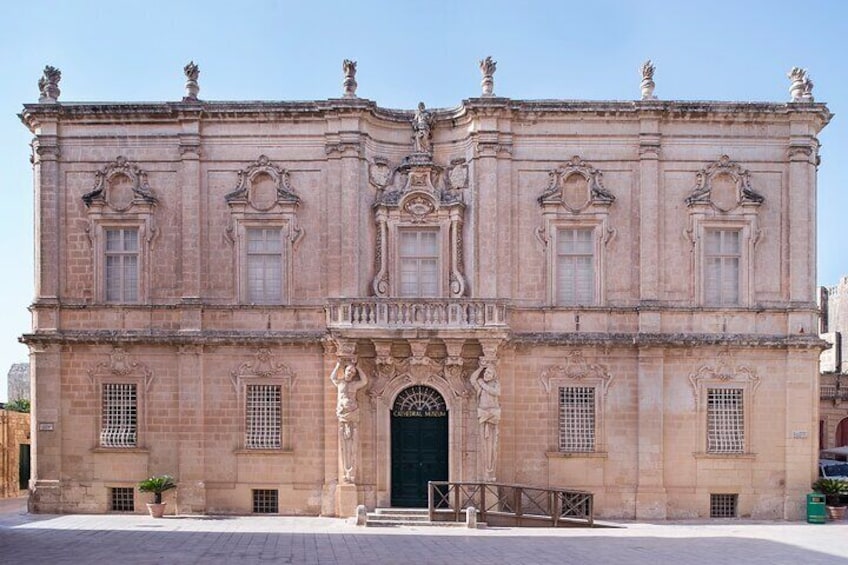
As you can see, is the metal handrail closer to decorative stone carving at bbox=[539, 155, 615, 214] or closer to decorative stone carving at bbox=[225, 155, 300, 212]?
decorative stone carving at bbox=[539, 155, 615, 214]

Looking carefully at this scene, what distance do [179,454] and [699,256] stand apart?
1597 centimetres

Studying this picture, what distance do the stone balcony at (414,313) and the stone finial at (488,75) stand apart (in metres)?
6.26

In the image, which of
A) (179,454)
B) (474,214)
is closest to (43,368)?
(179,454)

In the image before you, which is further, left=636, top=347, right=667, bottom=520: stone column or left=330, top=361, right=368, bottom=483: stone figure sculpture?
left=636, top=347, right=667, bottom=520: stone column

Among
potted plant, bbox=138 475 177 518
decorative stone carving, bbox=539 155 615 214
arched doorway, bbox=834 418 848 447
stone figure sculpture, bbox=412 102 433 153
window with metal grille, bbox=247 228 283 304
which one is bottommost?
arched doorway, bbox=834 418 848 447

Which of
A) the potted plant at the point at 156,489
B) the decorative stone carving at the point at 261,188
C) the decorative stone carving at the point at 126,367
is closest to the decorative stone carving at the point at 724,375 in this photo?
the decorative stone carving at the point at 261,188

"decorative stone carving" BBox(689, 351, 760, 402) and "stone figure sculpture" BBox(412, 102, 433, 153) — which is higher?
"stone figure sculpture" BBox(412, 102, 433, 153)

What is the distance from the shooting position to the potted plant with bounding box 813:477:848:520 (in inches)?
960

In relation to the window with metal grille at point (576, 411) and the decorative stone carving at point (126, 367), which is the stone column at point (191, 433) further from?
the window with metal grille at point (576, 411)

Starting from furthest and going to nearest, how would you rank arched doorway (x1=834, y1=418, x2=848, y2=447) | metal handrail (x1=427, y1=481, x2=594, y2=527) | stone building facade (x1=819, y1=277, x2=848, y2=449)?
arched doorway (x1=834, y1=418, x2=848, y2=447)
stone building facade (x1=819, y1=277, x2=848, y2=449)
metal handrail (x1=427, y1=481, x2=594, y2=527)

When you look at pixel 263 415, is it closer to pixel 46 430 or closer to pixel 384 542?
pixel 46 430

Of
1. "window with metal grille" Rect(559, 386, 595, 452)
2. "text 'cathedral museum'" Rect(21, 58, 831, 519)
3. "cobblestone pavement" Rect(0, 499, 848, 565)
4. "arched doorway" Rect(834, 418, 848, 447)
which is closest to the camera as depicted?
"cobblestone pavement" Rect(0, 499, 848, 565)

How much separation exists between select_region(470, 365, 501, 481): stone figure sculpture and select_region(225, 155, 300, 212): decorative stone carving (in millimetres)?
7502

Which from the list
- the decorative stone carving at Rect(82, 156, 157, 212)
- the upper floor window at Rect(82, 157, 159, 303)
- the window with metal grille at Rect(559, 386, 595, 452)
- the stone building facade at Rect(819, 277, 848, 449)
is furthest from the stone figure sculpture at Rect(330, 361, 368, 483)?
the stone building facade at Rect(819, 277, 848, 449)
